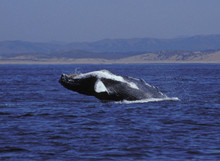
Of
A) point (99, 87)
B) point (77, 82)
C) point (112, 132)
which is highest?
point (77, 82)

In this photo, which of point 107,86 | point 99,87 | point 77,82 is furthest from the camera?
point 107,86

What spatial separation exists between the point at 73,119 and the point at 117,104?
3147 millimetres

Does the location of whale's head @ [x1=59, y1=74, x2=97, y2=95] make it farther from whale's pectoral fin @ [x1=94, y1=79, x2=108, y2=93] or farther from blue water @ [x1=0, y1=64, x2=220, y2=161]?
blue water @ [x1=0, y1=64, x2=220, y2=161]

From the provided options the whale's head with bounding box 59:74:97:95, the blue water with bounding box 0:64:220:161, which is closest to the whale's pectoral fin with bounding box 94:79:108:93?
the whale's head with bounding box 59:74:97:95

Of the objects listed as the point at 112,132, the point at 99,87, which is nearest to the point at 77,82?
the point at 99,87

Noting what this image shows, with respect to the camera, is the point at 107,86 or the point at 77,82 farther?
the point at 107,86

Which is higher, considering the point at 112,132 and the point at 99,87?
the point at 99,87

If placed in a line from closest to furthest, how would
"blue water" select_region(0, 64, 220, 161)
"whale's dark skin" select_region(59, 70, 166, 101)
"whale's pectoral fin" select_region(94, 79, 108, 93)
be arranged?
"blue water" select_region(0, 64, 220, 161) < "whale's pectoral fin" select_region(94, 79, 108, 93) < "whale's dark skin" select_region(59, 70, 166, 101)

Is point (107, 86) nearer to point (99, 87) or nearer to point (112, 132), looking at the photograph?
point (99, 87)

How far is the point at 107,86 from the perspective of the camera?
16953 mm

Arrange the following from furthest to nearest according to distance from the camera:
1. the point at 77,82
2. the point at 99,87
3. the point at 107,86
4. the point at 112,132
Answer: the point at 107,86, the point at 77,82, the point at 99,87, the point at 112,132

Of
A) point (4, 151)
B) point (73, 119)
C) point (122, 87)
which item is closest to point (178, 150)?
point (4, 151)

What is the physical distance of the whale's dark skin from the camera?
16719 mm

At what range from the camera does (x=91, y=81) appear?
1684 cm
